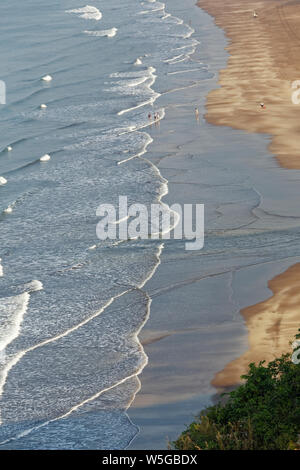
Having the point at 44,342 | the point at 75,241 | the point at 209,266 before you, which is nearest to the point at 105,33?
the point at 75,241

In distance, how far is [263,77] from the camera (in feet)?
132

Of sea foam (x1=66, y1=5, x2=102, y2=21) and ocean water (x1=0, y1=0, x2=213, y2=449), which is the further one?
sea foam (x1=66, y1=5, x2=102, y2=21)

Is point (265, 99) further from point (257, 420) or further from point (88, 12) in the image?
point (88, 12)

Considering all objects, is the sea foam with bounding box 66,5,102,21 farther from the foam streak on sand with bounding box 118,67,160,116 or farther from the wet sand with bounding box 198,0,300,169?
the foam streak on sand with bounding box 118,67,160,116

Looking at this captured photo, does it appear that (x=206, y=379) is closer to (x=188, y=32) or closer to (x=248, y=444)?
(x=248, y=444)

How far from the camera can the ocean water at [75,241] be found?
14.1 m

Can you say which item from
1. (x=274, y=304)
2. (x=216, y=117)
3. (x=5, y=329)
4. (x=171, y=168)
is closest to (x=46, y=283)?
(x=5, y=329)

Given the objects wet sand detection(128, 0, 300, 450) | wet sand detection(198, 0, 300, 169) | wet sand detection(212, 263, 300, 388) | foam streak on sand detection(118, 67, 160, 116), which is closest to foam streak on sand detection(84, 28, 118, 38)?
wet sand detection(198, 0, 300, 169)

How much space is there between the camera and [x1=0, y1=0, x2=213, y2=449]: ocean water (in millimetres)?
14078

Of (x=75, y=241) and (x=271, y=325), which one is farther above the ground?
(x=271, y=325)

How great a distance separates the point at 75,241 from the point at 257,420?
12248 millimetres

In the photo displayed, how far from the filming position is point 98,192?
26234 millimetres

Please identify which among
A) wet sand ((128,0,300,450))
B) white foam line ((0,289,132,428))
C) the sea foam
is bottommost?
white foam line ((0,289,132,428))

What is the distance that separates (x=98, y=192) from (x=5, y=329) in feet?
32.4
